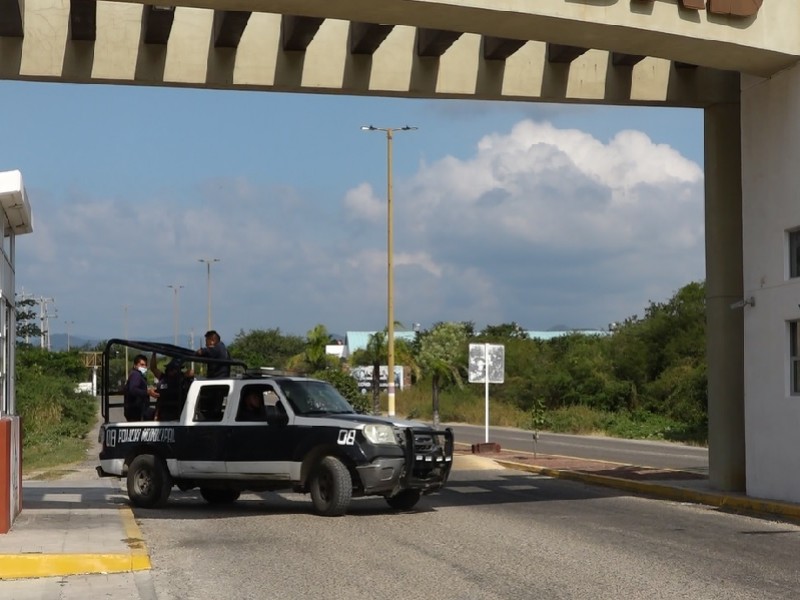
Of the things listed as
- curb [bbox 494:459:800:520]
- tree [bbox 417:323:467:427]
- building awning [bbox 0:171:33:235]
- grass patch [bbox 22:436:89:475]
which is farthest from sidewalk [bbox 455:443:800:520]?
tree [bbox 417:323:467:427]

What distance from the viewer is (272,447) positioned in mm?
17906

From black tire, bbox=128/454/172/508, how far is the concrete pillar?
29.6 feet

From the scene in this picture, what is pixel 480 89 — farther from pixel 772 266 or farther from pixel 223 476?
pixel 223 476

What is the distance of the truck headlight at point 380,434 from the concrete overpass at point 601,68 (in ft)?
17.3

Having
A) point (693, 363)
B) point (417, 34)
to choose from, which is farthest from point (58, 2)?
point (693, 363)

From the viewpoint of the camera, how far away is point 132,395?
20.2m

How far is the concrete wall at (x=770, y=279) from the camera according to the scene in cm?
1805

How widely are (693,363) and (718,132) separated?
40311 mm

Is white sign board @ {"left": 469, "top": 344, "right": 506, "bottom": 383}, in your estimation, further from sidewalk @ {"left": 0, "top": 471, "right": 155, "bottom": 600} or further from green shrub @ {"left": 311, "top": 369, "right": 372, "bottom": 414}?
sidewalk @ {"left": 0, "top": 471, "right": 155, "bottom": 600}

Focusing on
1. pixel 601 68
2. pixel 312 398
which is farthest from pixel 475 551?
pixel 601 68

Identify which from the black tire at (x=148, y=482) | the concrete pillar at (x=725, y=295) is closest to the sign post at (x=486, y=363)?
the concrete pillar at (x=725, y=295)

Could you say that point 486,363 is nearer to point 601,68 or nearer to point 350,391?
point 350,391

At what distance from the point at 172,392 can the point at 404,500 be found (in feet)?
13.0

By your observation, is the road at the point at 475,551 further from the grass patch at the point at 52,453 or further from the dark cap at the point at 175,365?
the grass patch at the point at 52,453
